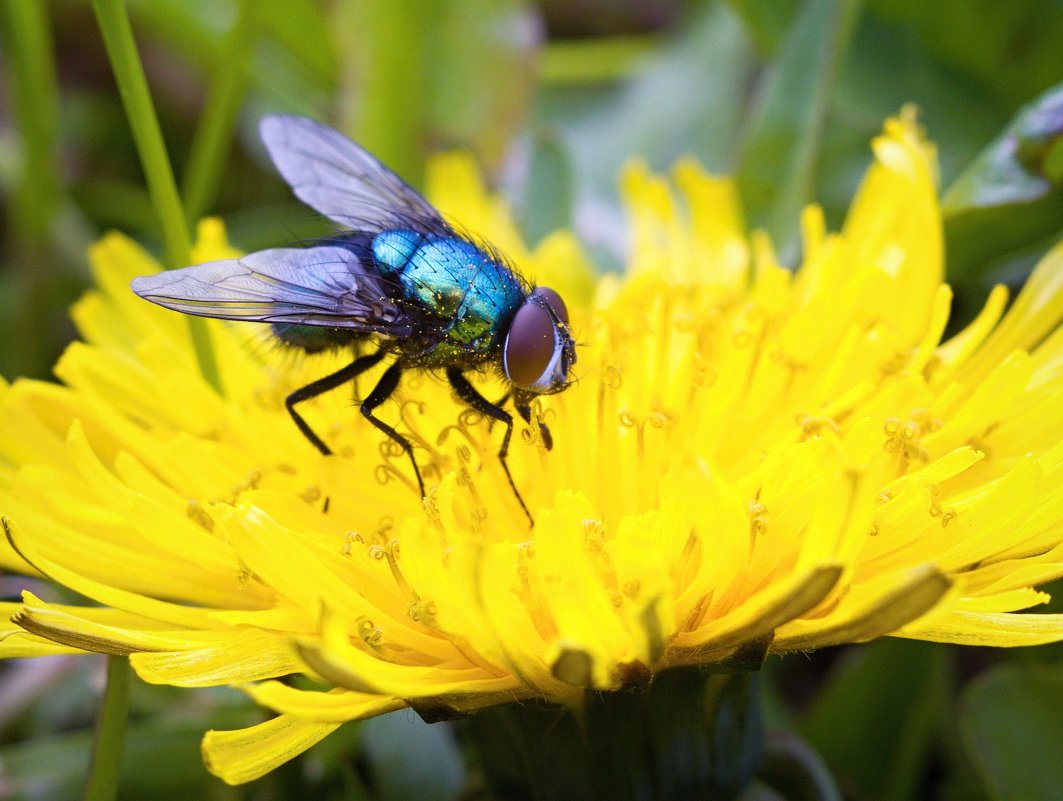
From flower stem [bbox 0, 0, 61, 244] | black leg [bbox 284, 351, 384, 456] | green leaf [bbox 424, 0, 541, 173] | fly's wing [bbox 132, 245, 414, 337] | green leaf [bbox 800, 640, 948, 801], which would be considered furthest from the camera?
green leaf [bbox 424, 0, 541, 173]

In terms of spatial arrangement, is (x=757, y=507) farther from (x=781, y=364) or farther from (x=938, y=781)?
(x=938, y=781)

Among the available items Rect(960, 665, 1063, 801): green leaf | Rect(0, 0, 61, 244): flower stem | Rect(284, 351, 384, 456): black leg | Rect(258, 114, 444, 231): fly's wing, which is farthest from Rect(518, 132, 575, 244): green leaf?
Rect(960, 665, 1063, 801): green leaf

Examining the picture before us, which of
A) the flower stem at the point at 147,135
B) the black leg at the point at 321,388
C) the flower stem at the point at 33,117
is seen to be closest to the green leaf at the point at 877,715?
the black leg at the point at 321,388

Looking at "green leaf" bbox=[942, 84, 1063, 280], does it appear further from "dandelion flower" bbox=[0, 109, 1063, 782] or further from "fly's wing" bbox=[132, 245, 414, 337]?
"fly's wing" bbox=[132, 245, 414, 337]

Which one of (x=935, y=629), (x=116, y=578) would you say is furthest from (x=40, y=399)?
(x=935, y=629)

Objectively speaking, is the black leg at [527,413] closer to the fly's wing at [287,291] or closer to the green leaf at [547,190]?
the fly's wing at [287,291]

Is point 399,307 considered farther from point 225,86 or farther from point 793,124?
point 793,124

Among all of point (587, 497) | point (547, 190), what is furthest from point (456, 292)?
point (547, 190)
